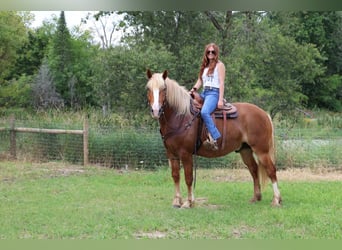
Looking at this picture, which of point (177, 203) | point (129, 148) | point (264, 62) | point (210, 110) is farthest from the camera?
point (264, 62)

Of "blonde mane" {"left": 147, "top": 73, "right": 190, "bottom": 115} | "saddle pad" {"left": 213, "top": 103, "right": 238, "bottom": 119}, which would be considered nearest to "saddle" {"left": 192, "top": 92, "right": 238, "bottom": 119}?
"saddle pad" {"left": 213, "top": 103, "right": 238, "bottom": 119}

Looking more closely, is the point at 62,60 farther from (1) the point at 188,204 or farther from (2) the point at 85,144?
(1) the point at 188,204

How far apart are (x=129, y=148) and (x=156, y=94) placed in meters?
4.47

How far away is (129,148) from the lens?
28.9ft

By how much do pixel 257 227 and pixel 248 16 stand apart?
10221 mm

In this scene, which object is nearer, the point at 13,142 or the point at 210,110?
the point at 210,110

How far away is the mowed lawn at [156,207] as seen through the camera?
3900 mm

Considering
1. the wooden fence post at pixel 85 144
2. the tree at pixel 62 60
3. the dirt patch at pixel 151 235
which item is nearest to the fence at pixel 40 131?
the wooden fence post at pixel 85 144

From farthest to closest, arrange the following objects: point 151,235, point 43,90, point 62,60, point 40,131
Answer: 1. point 62,60
2. point 43,90
3. point 40,131
4. point 151,235

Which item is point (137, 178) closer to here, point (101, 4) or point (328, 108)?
point (101, 4)

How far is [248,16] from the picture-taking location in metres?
13.1

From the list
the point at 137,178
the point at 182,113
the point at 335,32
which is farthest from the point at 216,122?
the point at 335,32

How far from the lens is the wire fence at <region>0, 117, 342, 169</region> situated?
329 inches

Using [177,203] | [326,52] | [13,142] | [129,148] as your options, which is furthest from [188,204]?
[326,52]
